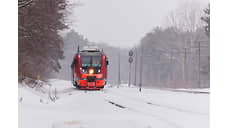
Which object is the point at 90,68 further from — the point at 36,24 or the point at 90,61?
the point at 36,24

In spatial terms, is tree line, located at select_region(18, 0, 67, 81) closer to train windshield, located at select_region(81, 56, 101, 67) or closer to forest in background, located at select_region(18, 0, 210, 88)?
forest in background, located at select_region(18, 0, 210, 88)

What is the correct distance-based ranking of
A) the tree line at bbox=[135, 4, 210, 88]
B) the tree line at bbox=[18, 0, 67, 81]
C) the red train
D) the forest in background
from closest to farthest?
the tree line at bbox=[18, 0, 67, 81] < the forest in background < the red train < the tree line at bbox=[135, 4, 210, 88]

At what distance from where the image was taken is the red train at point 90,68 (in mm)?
19984

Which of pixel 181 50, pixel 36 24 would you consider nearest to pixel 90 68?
pixel 36 24

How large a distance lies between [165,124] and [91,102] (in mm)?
4106

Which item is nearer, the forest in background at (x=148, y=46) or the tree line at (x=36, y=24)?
the tree line at (x=36, y=24)

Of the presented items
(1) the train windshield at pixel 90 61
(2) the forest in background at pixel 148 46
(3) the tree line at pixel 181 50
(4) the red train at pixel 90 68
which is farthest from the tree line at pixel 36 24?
(3) the tree line at pixel 181 50

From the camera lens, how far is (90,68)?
20594mm

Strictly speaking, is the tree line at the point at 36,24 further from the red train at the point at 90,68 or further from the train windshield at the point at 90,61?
the train windshield at the point at 90,61

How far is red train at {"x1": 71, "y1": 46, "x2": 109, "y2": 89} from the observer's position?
20.0 meters

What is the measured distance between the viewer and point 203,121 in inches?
327

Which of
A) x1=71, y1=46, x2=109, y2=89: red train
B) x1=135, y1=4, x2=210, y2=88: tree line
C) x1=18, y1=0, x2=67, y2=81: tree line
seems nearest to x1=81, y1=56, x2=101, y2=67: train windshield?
x1=71, y1=46, x2=109, y2=89: red train

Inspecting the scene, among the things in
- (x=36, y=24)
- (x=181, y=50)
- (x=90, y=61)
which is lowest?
(x=90, y=61)
